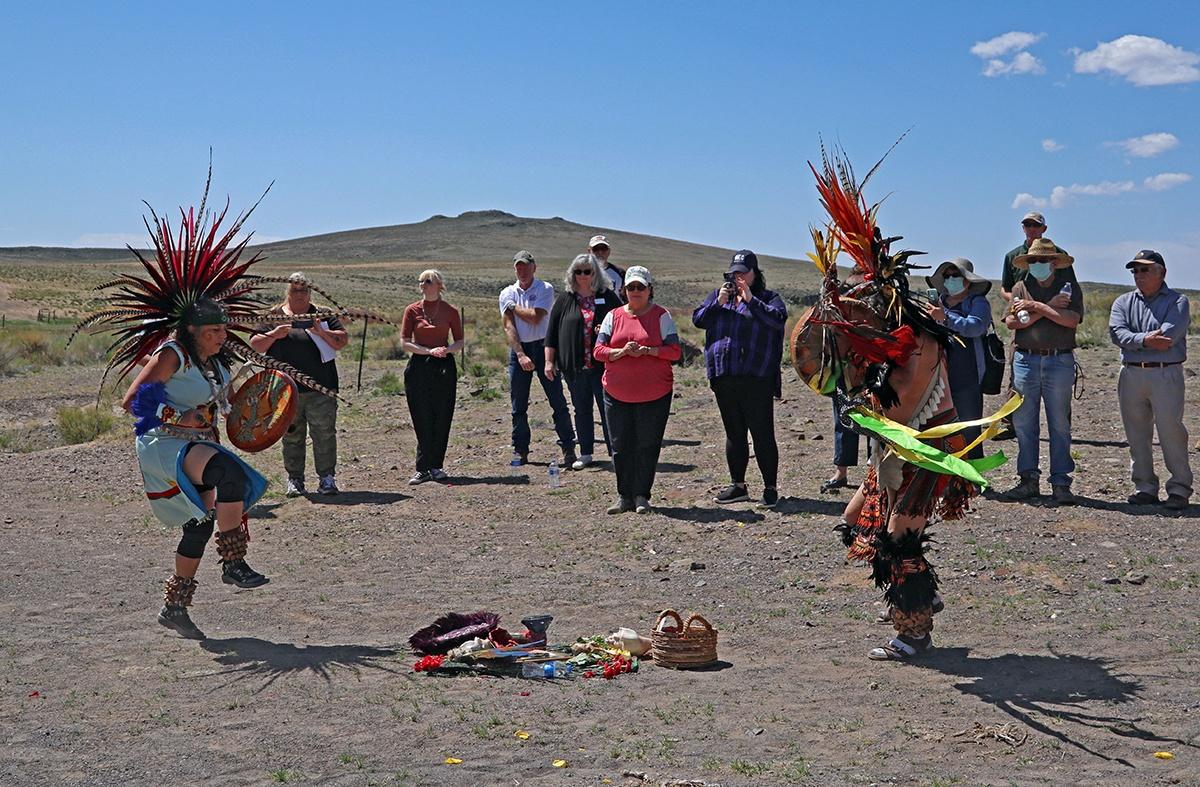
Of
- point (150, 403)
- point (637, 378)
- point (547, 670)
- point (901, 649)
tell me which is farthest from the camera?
point (637, 378)

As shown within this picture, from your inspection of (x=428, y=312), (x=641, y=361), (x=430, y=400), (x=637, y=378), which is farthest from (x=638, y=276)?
(x=430, y=400)

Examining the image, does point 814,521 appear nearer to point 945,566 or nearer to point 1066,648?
point 945,566

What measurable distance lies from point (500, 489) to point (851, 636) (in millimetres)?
5745

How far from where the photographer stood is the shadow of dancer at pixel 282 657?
7117mm

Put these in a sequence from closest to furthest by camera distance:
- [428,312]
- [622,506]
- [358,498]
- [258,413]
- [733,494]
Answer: [258,413] → [622,506] → [733,494] → [358,498] → [428,312]

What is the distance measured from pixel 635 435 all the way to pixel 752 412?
984 millimetres

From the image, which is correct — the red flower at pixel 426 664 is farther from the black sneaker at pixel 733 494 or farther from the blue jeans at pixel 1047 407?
the blue jeans at pixel 1047 407

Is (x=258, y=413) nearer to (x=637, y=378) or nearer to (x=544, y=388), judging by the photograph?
(x=637, y=378)

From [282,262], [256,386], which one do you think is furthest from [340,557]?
[282,262]

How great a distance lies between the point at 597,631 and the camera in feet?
26.3

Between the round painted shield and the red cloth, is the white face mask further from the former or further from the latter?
the round painted shield

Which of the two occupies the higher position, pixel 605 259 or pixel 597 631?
pixel 605 259

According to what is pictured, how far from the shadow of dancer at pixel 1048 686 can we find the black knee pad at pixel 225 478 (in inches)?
153

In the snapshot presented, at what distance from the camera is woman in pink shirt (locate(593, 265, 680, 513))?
1104 centimetres
